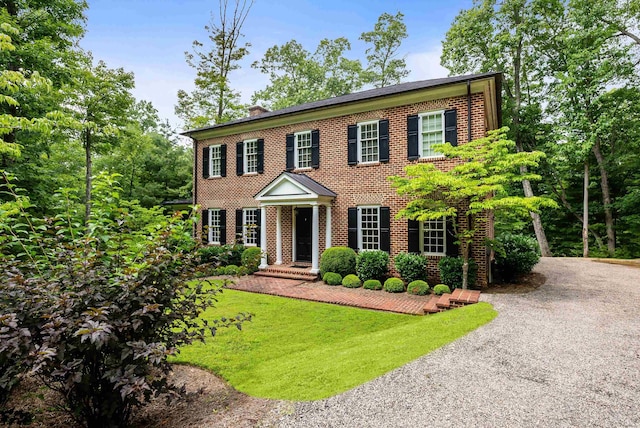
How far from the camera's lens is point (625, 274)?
38.2 ft

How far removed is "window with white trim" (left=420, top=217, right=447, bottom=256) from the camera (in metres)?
10.4

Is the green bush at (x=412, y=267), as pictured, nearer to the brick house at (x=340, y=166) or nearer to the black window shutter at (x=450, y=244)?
the brick house at (x=340, y=166)

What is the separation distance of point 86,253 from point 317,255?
9263 mm

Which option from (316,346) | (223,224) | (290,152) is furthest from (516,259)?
(223,224)

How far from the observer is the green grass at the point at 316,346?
4238mm

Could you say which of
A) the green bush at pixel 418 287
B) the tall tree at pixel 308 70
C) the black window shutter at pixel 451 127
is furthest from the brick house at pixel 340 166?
the tall tree at pixel 308 70

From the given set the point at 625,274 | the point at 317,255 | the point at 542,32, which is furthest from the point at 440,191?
the point at 542,32

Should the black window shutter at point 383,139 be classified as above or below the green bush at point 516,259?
above

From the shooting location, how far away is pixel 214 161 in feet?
52.2

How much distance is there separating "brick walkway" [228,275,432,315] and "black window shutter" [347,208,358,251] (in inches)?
71.5

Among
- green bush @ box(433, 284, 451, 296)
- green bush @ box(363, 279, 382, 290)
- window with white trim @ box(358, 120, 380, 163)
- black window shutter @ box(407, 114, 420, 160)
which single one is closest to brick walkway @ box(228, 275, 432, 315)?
green bush @ box(363, 279, 382, 290)

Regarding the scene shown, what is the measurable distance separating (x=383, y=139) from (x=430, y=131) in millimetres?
1595

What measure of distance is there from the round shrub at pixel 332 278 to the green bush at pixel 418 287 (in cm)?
240

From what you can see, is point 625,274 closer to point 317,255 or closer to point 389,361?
point 317,255
